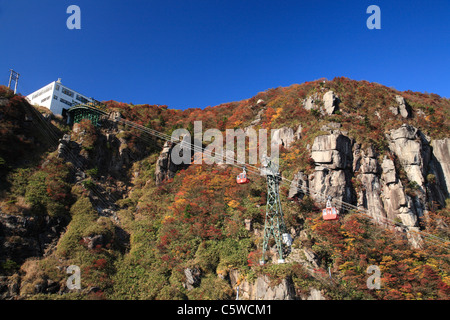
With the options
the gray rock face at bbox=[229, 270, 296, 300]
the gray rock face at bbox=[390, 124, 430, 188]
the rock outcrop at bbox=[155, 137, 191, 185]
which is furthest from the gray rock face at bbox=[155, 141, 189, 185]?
the gray rock face at bbox=[390, 124, 430, 188]

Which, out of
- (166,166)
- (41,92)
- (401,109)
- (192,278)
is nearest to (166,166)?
(166,166)

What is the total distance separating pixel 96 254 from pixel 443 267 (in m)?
30.4

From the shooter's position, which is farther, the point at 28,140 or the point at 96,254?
the point at 28,140

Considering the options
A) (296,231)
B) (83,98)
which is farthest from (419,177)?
(83,98)

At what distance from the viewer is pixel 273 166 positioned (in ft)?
78.0

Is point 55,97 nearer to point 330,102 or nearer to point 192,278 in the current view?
point 192,278

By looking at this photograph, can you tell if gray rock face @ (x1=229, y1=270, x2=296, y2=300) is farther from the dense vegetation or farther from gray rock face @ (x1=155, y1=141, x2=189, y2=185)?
gray rock face @ (x1=155, y1=141, x2=189, y2=185)

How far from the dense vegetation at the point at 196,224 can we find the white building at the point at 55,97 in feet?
11.0

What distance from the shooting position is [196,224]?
29250 millimetres

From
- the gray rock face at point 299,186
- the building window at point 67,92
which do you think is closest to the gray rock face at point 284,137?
the gray rock face at point 299,186
